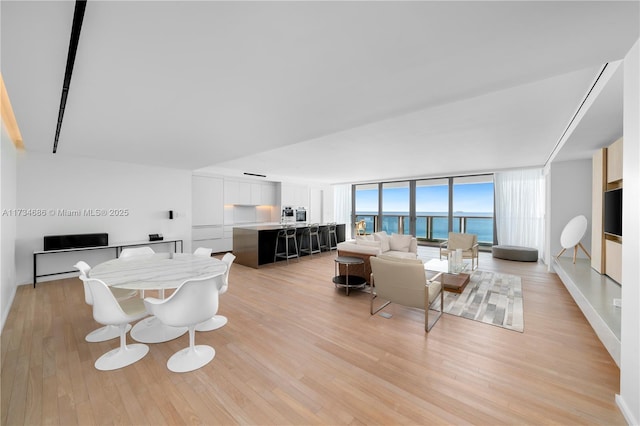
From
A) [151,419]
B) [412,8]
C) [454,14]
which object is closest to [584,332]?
[454,14]

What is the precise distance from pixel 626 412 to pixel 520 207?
695 centimetres

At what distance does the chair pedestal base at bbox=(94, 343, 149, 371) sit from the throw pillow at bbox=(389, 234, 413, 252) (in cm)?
502

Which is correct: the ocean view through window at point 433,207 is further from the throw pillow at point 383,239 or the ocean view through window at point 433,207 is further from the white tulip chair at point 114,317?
the white tulip chair at point 114,317

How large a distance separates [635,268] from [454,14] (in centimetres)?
192

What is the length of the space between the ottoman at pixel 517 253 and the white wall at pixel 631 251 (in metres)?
5.69

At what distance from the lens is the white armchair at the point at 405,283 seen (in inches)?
112

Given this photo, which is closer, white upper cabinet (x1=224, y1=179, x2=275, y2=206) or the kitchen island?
the kitchen island

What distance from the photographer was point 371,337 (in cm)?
270

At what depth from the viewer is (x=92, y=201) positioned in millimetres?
5113

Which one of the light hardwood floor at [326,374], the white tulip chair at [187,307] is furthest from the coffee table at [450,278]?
the white tulip chair at [187,307]

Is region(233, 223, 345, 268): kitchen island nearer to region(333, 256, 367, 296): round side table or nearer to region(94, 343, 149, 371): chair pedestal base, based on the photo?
region(333, 256, 367, 296): round side table

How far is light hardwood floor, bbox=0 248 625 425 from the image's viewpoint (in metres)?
1.68

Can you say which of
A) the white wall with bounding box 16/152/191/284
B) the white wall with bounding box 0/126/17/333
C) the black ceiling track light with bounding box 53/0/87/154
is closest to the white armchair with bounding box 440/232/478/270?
the black ceiling track light with bounding box 53/0/87/154

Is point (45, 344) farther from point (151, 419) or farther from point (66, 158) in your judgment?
point (66, 158)
